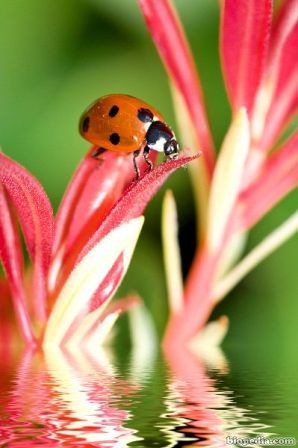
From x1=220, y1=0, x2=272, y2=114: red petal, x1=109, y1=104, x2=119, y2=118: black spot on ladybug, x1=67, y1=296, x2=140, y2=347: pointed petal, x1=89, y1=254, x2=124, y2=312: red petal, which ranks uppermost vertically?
x1=220, y1=0, x2=272, y2=114: red petal

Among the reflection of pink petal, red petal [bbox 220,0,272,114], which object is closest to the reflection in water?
the reflection of pink petal

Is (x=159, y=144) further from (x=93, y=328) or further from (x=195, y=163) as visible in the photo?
(x=93, y=328)

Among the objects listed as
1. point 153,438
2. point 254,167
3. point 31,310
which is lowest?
point 153,438

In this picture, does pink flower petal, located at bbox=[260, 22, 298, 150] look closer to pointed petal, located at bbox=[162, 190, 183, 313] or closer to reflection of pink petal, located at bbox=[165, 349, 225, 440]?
pointed petal, located at bbox=[162, 190, 183, 313]

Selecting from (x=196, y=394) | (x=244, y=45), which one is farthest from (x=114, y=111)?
(x=196, y=394)

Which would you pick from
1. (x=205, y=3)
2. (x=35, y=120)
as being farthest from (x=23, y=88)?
(x=205, y=3)

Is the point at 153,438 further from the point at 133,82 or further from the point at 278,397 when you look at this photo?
the point at 133,82
